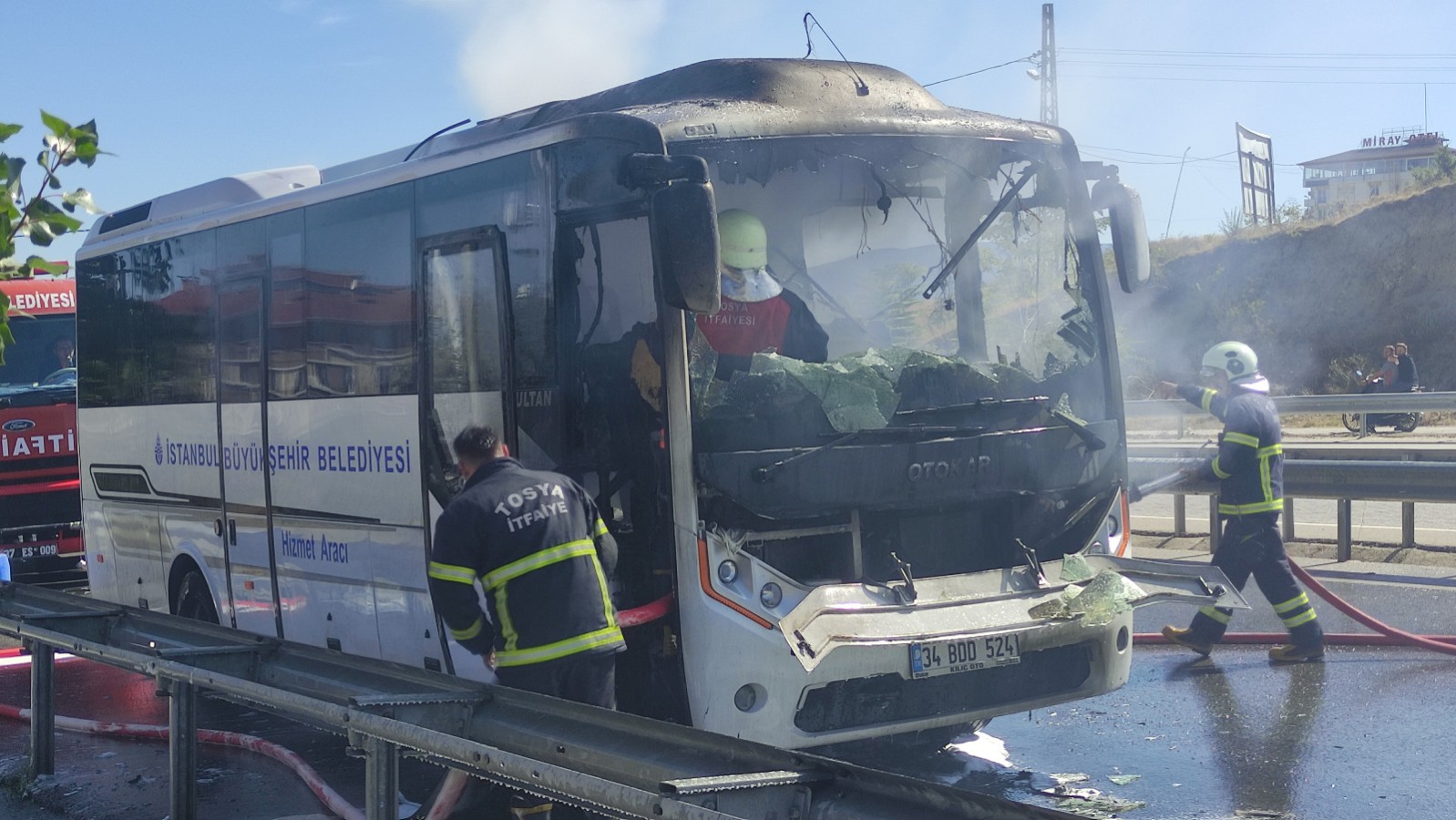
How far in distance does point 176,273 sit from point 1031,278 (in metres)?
5.73

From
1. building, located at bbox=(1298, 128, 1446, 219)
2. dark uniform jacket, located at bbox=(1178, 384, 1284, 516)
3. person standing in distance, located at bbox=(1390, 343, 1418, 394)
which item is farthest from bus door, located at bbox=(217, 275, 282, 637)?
building, located at bbox=(1298, 128, 1446, 219)

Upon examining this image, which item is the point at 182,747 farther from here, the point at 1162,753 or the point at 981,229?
the point at 1162,753

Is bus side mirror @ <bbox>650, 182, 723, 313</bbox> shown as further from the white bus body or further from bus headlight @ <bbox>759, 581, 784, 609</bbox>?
bus headlight @ <bbox>759, 581, 784, 609</bbox>

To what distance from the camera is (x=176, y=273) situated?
9.34 m

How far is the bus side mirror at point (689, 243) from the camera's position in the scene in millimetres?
5258

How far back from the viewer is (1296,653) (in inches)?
329

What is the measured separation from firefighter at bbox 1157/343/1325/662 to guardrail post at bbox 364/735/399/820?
5.48m

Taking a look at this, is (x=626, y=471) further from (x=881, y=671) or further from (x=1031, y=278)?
(x=1031, y=278)

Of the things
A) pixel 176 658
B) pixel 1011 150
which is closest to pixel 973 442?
pixel 1011 150

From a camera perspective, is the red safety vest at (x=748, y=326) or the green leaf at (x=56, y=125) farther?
the red safety vest at (x=748, y=326)

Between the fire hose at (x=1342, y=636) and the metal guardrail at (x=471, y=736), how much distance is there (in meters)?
4.62

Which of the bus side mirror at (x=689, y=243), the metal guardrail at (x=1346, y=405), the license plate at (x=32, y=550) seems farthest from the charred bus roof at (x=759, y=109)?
the metal guardrail at (x=1346, y=405)

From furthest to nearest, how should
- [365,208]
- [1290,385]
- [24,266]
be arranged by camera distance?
[1290,385]
[365,208]
[24,266]

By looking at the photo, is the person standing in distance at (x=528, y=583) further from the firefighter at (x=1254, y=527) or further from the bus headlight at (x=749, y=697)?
the firefighter at (x=1254, y=527)
